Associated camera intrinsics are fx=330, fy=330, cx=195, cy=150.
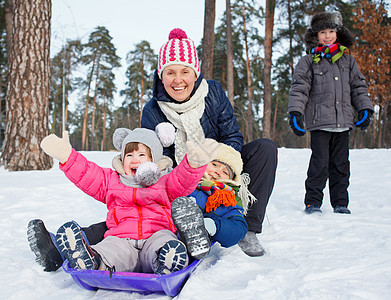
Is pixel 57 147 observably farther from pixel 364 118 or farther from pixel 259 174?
pixel 364 118

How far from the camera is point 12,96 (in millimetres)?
4707

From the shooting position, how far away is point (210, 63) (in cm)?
780

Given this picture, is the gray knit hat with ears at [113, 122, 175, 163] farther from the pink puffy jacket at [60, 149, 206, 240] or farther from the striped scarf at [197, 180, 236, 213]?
the striped scarf at [197, 180, 236, 213]

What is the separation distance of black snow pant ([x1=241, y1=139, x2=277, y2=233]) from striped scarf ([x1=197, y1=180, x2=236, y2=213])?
0.23m

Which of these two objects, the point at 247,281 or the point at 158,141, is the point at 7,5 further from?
the point at 247,281

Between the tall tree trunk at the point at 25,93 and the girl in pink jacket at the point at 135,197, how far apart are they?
10.7 ft

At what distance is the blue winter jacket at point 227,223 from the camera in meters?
1.68

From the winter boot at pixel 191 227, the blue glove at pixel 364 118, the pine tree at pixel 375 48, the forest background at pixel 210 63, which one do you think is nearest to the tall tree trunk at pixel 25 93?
the forest background at pixel 210 63

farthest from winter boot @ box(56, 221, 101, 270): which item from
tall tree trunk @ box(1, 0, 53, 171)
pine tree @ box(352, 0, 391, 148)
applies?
pine tree @ box(352, 0, 391, 148)

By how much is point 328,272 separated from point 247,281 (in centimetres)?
38

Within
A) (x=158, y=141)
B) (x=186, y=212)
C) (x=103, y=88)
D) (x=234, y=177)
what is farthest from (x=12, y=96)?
(x=103, y=88)

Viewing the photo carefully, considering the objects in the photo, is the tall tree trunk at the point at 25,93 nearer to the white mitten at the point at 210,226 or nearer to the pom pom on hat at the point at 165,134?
the pom pom on hat at the point at 165,134

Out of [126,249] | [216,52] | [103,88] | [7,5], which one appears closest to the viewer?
[126,249]

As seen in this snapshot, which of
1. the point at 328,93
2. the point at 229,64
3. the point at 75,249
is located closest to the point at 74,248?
the point at 75,249
